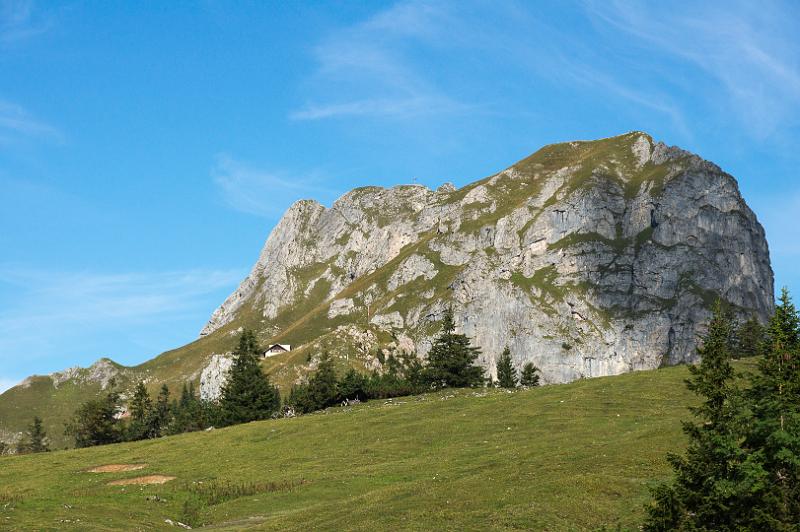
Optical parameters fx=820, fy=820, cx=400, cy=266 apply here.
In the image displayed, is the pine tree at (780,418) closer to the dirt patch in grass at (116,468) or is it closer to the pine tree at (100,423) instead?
the dirt patch in grass at (116,468)

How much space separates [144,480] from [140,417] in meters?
99.5

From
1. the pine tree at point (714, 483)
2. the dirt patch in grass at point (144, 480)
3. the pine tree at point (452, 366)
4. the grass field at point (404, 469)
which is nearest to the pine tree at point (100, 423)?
the grass field at point (404, 469)

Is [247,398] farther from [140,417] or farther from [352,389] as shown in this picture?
[140,417]

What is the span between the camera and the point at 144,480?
72438mm

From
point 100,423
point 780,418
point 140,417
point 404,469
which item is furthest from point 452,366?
point 780,418

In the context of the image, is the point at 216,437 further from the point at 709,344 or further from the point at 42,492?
the point at 709,344

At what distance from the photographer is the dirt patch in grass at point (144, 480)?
234 feet

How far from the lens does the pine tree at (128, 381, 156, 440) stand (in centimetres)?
16525

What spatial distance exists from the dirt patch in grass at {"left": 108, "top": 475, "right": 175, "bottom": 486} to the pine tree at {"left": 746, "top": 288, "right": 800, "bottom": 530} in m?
50.4

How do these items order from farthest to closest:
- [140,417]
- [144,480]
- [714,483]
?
[140,417], [144,480], [714,483]

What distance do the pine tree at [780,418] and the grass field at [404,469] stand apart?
6012mm

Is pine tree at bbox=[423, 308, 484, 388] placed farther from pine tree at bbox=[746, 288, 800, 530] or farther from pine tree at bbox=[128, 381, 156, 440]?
pine tree at bbox=[746, 288, 800, 530]

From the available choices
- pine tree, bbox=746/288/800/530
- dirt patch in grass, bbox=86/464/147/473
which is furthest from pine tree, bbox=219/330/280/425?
pine tree, bbox=746/288/800/530

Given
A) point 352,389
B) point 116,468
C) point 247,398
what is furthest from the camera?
point 352,389
